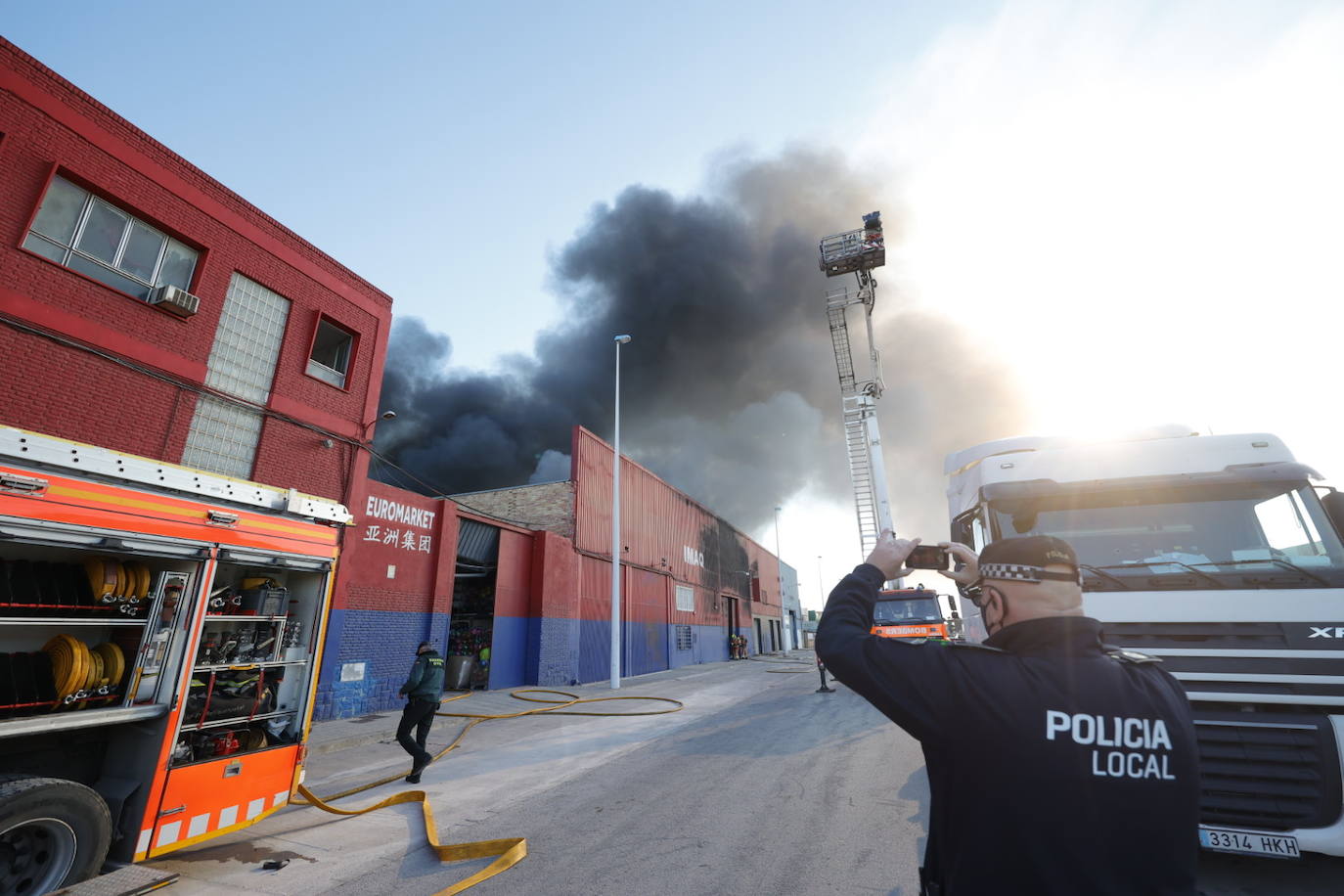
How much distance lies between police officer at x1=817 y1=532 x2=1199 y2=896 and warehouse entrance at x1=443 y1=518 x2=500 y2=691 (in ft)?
52.0

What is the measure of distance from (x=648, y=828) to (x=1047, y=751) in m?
4.77

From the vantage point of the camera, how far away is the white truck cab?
3.43 m

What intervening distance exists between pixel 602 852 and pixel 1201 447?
5.97 metres

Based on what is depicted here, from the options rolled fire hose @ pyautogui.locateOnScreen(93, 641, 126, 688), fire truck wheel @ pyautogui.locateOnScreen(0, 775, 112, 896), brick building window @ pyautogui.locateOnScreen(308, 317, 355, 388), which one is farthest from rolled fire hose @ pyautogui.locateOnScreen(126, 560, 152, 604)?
brick building window @ pyautogui.locateOnScreen(308, 317, 355, 388)

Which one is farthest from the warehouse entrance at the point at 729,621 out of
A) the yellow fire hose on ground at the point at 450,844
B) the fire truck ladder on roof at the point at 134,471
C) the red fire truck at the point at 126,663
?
the fire truck ladder on roof at the point at 134,471

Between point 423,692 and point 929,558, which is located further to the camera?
point 423,692

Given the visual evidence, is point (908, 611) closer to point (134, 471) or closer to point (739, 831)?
point (739, 831)

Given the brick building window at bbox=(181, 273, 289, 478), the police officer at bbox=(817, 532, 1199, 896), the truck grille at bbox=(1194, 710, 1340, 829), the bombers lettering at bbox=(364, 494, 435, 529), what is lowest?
the truck grille at bbox=(1194, 710, 1340, 829)

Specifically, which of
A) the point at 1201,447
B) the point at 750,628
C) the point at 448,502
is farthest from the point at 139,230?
the point at 750,628

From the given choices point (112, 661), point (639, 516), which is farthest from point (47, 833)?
point (639, 516)

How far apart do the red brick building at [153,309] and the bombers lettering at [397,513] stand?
0.75 meters

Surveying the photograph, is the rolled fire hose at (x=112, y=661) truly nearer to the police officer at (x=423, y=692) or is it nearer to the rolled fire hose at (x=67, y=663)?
the rolled fire hose at (x=67, y=663)

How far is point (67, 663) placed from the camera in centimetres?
426

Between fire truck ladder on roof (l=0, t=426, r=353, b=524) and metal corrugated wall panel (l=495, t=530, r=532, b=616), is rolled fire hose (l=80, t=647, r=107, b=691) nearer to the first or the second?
fire truck ladder on roof (l=0, t=426, r=353, b=524)
